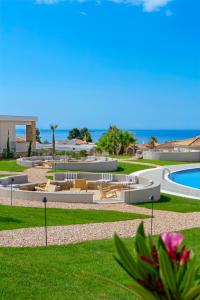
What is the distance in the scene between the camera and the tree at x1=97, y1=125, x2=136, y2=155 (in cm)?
4462

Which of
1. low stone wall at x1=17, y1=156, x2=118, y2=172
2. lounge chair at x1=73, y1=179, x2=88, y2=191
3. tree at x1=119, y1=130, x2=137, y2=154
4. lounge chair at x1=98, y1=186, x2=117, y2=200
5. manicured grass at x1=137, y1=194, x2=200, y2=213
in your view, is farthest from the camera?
tree at x1=119, y1=130, x2=137, y2=154

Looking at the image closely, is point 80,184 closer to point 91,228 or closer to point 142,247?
point 91,228

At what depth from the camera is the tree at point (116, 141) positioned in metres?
44.6

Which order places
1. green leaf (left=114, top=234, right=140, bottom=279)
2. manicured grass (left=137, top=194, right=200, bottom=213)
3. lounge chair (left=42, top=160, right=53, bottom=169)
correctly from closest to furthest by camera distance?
green leaf (left=114, top=234, right=140, bottom=279), manicured grass (left=137, top=194, right=200, bottom=213), lounge chair (left=42, top=160, right=53, bottom=169)

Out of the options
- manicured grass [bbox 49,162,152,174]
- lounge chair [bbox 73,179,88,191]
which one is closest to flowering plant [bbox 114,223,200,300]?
lounge chair [bbox 73,179,88,191]

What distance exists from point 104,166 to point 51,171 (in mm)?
3871

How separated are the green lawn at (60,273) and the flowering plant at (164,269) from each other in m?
2.95

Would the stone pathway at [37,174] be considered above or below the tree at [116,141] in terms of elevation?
below

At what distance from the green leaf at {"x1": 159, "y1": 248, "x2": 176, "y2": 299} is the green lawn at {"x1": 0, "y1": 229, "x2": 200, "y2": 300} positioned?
10.1 feet

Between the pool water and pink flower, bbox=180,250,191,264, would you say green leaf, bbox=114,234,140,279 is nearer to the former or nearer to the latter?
pink flower, bbox=180,250,191,264

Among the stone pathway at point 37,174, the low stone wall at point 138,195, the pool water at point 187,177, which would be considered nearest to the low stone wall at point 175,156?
the pool water at point 187,177

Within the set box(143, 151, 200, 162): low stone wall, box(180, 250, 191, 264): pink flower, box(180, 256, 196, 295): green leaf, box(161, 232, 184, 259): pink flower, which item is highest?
box(161, 232, 184, 259): pink flower

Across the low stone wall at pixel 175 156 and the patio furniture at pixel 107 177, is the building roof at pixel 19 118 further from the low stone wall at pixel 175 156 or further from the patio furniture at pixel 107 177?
the patio furniture at pixel 107 177

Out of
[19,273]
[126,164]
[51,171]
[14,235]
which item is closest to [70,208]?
[14,235]
